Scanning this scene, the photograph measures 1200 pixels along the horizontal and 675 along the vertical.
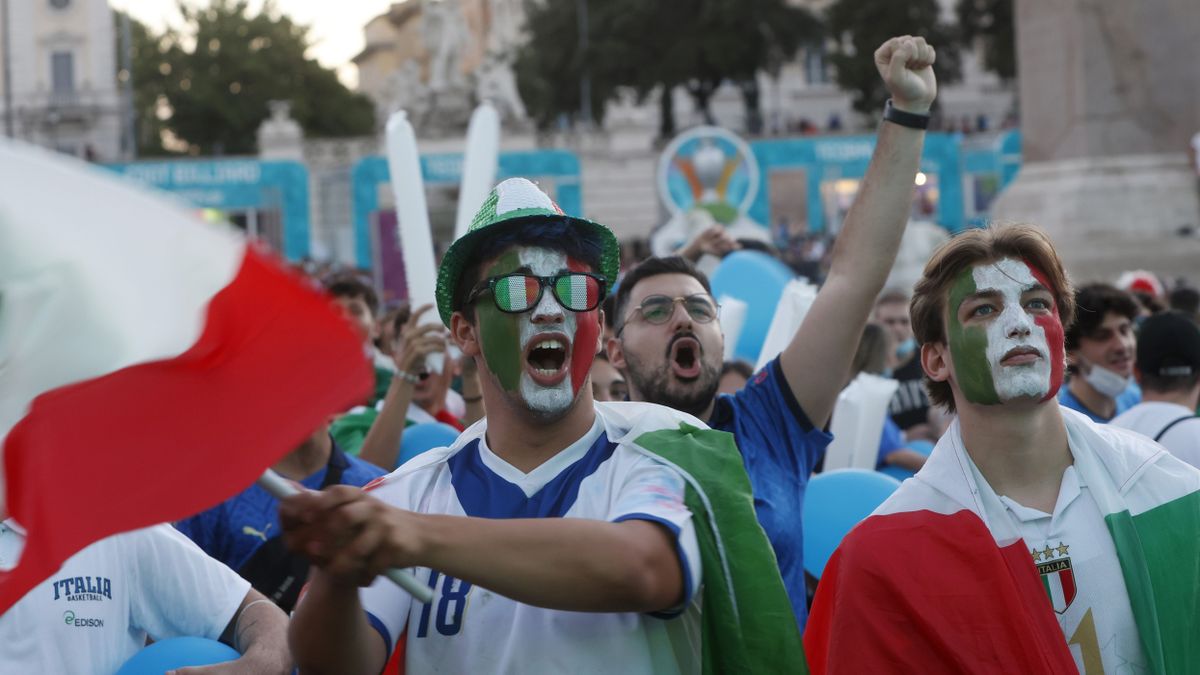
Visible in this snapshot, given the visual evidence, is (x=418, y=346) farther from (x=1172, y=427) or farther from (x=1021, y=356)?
(x=1021, y=356)

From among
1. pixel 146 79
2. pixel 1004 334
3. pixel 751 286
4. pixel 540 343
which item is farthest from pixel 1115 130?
pixel 146 79

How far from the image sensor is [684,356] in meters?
4.40

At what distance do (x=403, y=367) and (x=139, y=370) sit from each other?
3.36m

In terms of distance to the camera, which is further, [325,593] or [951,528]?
[951,528]

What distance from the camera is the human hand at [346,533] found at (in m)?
2.30

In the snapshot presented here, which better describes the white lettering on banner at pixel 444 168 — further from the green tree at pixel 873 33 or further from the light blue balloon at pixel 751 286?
the green tree at pixel 873 33

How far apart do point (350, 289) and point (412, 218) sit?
0.53m

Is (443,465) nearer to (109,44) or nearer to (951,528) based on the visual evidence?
(951,528)

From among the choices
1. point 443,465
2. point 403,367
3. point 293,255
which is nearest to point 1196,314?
point 403,367

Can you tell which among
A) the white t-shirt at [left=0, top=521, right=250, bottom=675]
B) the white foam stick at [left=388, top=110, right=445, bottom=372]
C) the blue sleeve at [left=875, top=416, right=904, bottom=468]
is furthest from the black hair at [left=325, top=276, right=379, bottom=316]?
the white t-shirt at [left=0, top=521, right=250, bottom=675]

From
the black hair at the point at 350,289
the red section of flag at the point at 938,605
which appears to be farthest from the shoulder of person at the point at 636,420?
the black hair at the point at 350,289

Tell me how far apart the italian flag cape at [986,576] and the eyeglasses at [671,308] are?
117cm

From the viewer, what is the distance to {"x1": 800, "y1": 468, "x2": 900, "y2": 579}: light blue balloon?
515 centimetres

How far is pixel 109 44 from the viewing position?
73.9 metres
